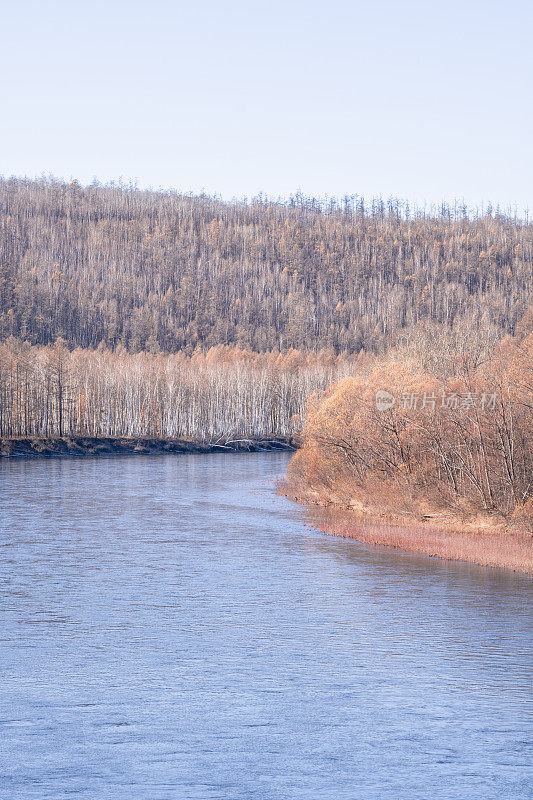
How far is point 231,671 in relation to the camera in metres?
17.3

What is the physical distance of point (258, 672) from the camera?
17.2 meters

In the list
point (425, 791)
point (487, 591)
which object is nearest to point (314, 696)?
point (425, 791)

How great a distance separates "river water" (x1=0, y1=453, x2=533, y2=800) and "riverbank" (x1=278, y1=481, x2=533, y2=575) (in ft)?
3.63

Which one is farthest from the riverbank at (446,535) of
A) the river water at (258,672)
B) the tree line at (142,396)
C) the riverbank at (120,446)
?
the tree line at (142,396)

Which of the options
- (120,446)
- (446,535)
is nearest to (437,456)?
(446,535)

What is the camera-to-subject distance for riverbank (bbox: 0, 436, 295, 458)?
90.2 metres

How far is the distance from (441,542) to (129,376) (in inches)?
3440

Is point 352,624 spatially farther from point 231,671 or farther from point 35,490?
point 35,490

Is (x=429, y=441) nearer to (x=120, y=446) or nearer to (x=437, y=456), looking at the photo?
(x=437, y=456)

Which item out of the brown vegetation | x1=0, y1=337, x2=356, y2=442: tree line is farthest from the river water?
x1=0, y1=337, x2=356, y2=442: tree line

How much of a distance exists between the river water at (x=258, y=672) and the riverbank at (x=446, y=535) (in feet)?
3.63

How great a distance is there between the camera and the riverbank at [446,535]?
29172 mm

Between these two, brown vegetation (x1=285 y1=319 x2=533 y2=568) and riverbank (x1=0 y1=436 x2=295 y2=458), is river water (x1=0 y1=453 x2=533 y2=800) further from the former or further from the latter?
riverbank (x1=0 y1=436 x2=295 y2=458)

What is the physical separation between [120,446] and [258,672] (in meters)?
84.3
